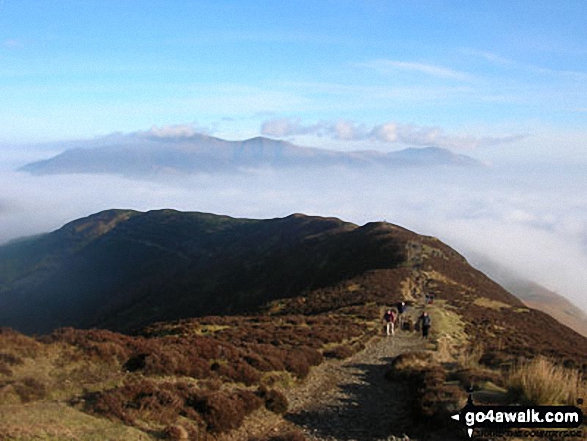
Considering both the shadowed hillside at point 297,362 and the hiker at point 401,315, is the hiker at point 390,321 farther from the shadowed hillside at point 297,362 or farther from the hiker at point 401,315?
the hiker at point 401,315

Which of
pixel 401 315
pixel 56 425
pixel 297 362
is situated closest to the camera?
pixel 56 425

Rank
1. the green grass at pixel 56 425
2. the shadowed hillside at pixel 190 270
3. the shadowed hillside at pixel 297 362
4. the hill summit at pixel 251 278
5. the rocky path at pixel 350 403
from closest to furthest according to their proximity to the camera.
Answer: the green grass at pixel 56 425
the shadowed hillside at pixel 297 362
the rocky path at pixel 350 403
the hill summit at pixel 251 278
the shadowed hillside at pixel 190 270

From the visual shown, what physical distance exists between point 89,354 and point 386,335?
23138mm

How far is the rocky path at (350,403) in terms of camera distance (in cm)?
1515

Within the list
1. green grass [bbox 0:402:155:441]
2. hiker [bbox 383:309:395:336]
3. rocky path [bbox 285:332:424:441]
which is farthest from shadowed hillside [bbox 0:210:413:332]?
green grass [bbox 0:402:155:441]

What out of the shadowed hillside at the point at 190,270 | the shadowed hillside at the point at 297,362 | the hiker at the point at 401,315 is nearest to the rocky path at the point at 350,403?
the shadowed hillside at the point at 297,362

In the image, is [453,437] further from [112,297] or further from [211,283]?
[112,297]

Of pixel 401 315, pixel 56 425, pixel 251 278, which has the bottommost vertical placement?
pixel 251 278

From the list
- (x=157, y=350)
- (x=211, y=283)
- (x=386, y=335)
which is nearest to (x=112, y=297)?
(x=211, y=283)

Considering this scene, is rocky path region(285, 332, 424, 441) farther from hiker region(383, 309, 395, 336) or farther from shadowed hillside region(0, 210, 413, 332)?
shadowed hillside region(0, 210, 413, 332)

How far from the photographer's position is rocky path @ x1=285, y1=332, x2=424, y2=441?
15148 mm

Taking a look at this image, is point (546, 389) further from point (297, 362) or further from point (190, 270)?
point (190, 270)

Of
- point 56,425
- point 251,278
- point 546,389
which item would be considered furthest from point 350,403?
point 251,278

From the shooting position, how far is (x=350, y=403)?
725 inches
